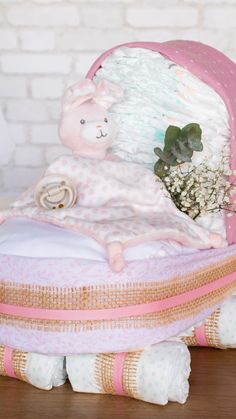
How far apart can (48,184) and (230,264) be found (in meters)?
0.50

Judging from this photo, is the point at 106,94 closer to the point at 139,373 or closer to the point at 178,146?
the point at 178,146

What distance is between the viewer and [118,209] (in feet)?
5.78

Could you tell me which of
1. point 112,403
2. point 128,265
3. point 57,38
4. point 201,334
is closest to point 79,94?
point 128,265

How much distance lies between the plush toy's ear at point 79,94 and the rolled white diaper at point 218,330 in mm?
637

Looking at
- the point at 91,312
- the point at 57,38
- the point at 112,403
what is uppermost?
the point at 57,38

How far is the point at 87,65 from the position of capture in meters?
3.04

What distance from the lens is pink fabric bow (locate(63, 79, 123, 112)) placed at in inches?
77.4

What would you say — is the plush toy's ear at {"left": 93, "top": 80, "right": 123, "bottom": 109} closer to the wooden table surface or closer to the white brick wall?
the wooden table surface

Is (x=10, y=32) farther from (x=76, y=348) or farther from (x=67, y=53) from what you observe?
(x=76, y=348)

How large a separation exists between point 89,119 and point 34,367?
65cm

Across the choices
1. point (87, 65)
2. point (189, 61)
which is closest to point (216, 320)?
point (189, 61)

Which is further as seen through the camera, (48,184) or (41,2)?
(41,2)

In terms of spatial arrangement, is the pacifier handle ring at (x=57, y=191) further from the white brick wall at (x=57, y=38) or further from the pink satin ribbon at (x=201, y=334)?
the white brick wall at (x=57, y=38)

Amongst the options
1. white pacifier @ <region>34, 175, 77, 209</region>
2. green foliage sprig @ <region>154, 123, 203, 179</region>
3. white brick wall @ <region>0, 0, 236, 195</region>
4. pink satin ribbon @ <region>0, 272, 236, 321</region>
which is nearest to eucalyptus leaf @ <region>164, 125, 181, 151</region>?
green foliage sprig @ <region>154, 123, 203, 179</region>
